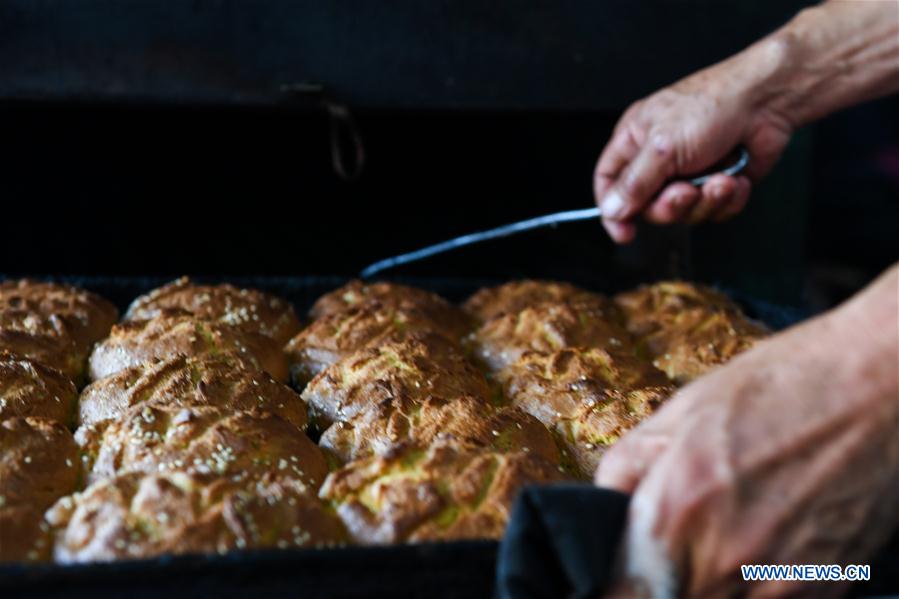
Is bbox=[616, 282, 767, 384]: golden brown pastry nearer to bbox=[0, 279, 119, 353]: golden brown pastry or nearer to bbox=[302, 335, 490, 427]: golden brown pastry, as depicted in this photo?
bbox=[302, 335, 490, 427]: golden brown pastry

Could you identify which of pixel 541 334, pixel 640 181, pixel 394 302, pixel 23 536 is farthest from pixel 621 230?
pixel 23 536

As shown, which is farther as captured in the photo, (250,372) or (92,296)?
(92,296)

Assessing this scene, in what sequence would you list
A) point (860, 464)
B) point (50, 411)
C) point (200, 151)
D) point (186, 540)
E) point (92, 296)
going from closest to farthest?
1. point (860, 464)
2. point (186, 540)
3. point (50, 411)
4. point (92, 296)
5. point (200, 151)

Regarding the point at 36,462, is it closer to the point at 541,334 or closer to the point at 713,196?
the point at 541,334

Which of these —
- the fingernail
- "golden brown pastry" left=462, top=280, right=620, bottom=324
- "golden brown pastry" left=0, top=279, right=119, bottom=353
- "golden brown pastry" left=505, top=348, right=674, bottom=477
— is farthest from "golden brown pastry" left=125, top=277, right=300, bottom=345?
the fingernail

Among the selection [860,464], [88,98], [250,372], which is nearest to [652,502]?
[860,464]

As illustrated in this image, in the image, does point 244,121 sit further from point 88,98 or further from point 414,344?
point 414,344
